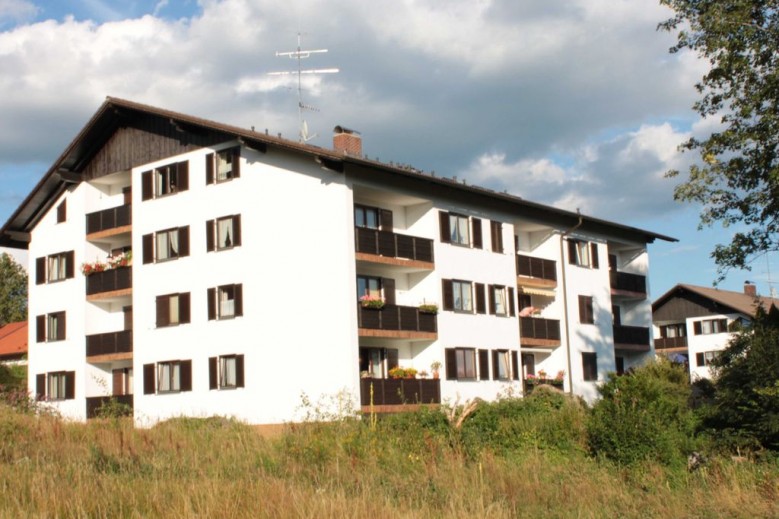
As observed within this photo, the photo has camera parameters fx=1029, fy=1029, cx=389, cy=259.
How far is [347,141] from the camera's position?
4147 cm

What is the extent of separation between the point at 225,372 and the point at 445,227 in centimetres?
1045

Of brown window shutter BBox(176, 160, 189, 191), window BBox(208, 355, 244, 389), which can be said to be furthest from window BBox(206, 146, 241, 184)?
window BBox(208, 355, 244, 389)

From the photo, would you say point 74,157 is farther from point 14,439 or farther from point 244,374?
point 14,439

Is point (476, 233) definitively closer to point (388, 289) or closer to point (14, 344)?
point (388, 289)

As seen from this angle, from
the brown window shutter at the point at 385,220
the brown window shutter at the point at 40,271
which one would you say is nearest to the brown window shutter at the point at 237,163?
the brown window shutter at the point at 385,220

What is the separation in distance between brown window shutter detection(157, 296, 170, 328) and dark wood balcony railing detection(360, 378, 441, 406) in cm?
877

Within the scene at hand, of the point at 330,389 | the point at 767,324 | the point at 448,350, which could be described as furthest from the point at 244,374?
the point at 767,324

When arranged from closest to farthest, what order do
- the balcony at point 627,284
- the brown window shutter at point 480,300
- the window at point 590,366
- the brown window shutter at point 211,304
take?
the brown window shutter at point 211,304
the brown window shutter at point 480,300
the window at point 590,366
the balcony at point 627,284

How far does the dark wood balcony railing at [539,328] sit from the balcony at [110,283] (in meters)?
16.6

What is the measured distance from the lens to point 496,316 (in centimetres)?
4300

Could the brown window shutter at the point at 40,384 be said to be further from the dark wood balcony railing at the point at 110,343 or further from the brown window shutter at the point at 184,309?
the brown window shutter at the point at 184,309

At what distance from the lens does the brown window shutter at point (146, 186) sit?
4150cm

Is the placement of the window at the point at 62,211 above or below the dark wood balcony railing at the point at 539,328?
above

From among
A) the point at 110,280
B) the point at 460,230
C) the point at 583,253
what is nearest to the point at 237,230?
the point at 110,280
